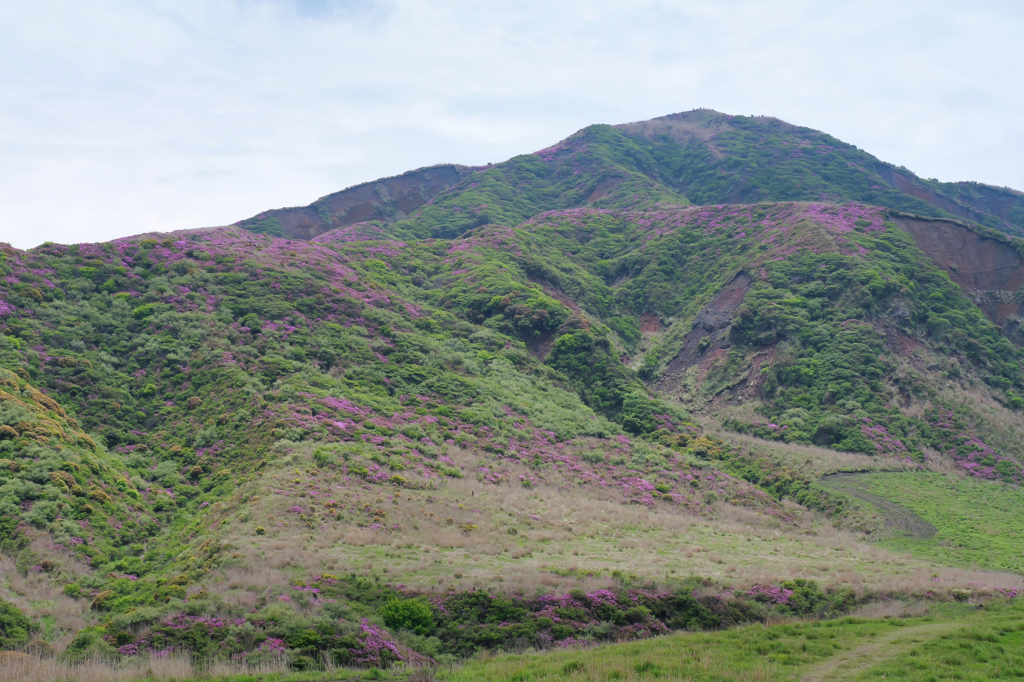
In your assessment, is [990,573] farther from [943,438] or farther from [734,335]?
[734,335]

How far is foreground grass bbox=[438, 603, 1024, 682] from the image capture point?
533 inches

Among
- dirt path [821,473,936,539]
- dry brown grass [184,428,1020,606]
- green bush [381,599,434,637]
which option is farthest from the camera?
dirt path [821,473,936,539]

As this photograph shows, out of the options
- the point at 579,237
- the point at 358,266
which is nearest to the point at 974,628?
the point at 358,266

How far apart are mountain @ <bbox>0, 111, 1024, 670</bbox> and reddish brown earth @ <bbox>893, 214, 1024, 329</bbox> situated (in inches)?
11.7

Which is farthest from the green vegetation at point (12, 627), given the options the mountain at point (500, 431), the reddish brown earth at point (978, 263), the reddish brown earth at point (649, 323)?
the reddish brown earth at point (978, 263)

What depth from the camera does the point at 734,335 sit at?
196 ft

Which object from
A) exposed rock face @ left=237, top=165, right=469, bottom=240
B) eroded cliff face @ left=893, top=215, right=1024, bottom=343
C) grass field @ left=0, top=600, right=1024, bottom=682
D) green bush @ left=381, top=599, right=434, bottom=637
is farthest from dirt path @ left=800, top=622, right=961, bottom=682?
exposed rock face @ left=237, top=165, right=469, bottom=240

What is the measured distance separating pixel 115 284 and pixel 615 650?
44120 millimetres

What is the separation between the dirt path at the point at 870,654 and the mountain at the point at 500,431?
4396 millimetres

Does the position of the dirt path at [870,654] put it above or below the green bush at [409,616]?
above

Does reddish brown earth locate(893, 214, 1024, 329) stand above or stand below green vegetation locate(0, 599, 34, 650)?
above

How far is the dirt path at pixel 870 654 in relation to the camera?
13.7 meters

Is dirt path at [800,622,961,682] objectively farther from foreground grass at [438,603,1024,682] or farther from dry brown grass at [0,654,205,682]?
dry brown grass at [0,654,205,682]

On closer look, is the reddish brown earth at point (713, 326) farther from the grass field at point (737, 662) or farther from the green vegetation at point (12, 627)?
the green vegetation at point (12, 627)
